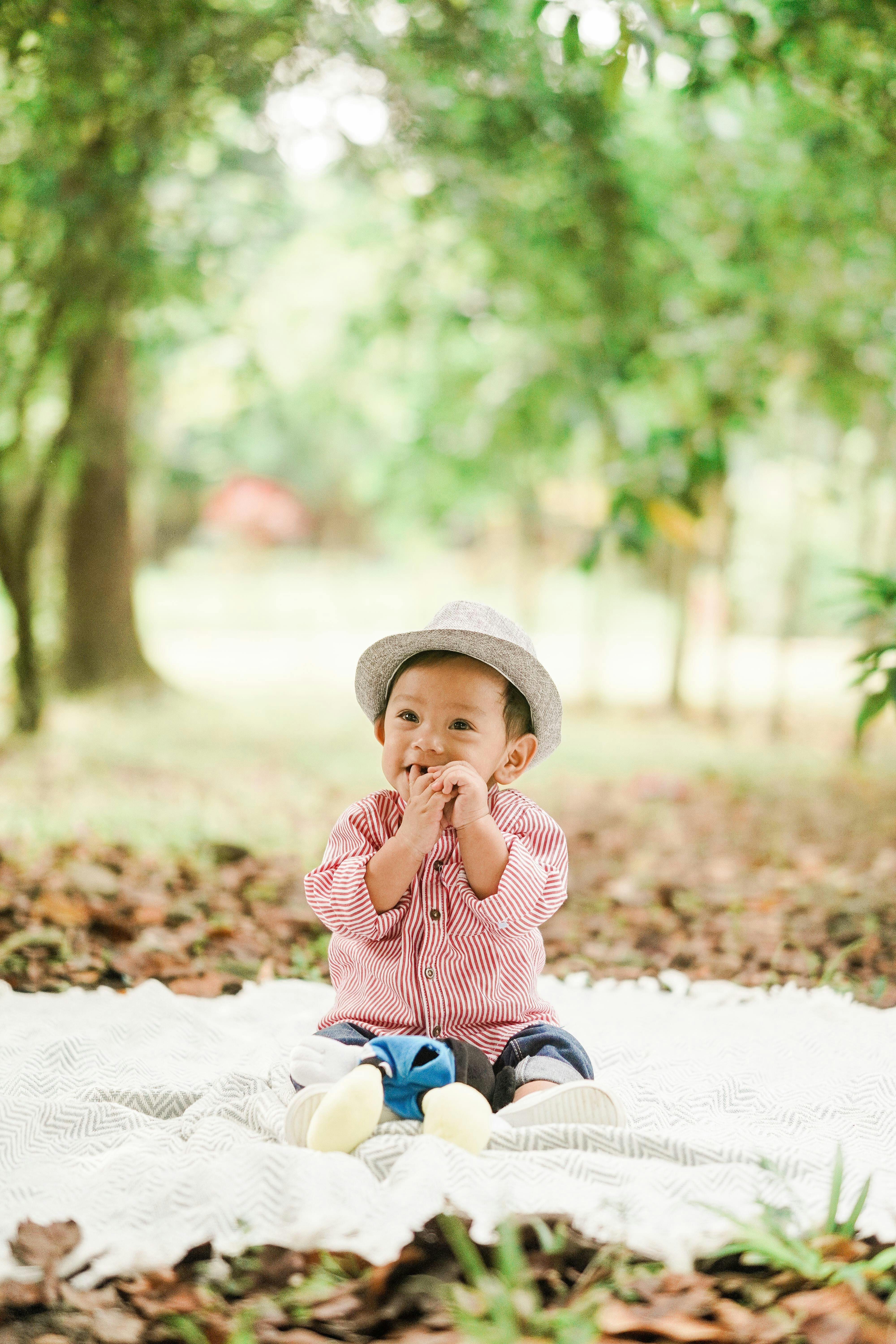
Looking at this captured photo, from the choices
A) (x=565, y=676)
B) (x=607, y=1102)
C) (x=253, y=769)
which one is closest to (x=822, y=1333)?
(x=607, y=1102)

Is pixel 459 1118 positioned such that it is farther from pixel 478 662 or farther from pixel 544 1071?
pixel 478 662

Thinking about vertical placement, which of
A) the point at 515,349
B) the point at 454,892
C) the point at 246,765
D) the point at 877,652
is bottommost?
the point at 246,765

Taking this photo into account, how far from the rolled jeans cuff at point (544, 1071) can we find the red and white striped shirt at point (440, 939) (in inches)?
4.9

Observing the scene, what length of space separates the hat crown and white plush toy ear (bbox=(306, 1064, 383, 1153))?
0.84m

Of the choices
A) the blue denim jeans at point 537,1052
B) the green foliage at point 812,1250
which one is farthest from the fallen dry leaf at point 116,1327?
the green foliage at point 812,1250

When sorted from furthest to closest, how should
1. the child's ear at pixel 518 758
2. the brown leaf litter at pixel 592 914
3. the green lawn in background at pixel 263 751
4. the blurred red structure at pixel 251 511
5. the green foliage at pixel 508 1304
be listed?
the blurred red structure at pixel 251 511 < the green lawn in background at pixel 263 751 < the brown leaf litter at pixel 592 914 < the child's ear at pixel 518 758 < the green foliage at pixel 508 1304

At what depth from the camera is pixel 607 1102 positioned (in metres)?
2.00

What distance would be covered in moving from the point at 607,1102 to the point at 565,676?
1258 cm

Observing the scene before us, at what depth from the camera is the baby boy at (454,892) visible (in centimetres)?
207

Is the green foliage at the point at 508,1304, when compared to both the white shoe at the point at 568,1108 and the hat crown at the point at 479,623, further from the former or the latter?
the hat crown at the point at 479,623

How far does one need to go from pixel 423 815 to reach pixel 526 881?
26cm

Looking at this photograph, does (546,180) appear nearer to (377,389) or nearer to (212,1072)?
(212,1072)

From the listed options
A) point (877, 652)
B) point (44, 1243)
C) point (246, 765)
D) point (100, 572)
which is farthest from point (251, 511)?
point (44, 1243)

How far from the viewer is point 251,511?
21.3 m
